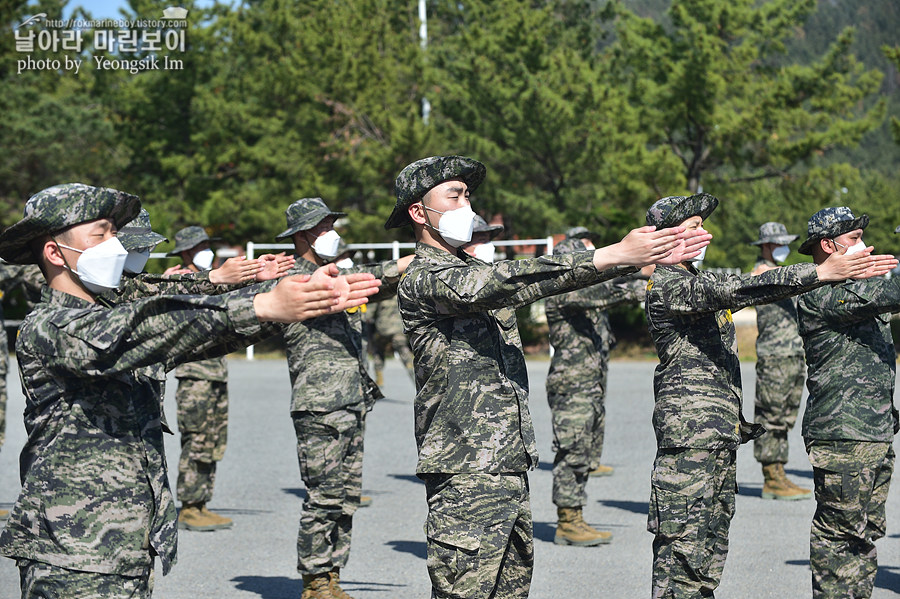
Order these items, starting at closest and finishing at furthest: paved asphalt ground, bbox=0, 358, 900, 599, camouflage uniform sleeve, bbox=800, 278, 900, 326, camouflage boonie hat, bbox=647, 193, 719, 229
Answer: camouflage boonie hat, bbox=647, 193, 719, 229
camouflage uniform sleeve, bbox=800, 278, 900, 326
paved asphalt ground, bbox=0, 358, 900, 599

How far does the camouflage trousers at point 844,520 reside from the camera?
6.23 meters

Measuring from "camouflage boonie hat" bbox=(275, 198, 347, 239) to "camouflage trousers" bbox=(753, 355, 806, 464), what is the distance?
5.10 m

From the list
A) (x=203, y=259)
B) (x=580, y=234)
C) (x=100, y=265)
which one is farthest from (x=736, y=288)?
(x=203, y=259)

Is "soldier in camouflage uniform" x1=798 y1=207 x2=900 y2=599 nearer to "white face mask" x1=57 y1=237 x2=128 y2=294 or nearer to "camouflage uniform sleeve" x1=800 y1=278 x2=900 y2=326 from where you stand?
"camouflage uniform sleeve" x1=800 y1=278 x2=900 y2=326

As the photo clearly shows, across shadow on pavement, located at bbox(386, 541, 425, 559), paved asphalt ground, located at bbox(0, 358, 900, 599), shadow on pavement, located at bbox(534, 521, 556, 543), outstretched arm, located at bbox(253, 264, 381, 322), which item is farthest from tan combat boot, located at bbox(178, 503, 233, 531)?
outstretched arm, located at bbox(253, 264, 381, 322)

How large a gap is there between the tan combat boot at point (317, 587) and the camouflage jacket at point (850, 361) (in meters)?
3.03

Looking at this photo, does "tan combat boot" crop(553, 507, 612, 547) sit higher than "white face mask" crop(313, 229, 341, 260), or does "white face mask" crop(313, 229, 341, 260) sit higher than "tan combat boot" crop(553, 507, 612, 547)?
"white face mask" crop(313, 229, 341, 260)

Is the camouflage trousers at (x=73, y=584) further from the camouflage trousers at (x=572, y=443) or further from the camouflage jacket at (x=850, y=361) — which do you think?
the camouflage trousers at (x=572, y=443)

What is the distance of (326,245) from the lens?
7.54m

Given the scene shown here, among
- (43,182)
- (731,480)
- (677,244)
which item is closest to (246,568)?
(731,480)

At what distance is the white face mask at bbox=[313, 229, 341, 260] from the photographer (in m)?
7.54

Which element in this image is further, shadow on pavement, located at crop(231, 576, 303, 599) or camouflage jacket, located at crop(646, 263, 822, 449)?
shadow on pavement, located at crop(231, 576, 303, 599)

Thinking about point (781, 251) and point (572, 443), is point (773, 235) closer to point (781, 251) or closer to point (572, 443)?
point (781, 251)

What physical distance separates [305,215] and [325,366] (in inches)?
41.8
